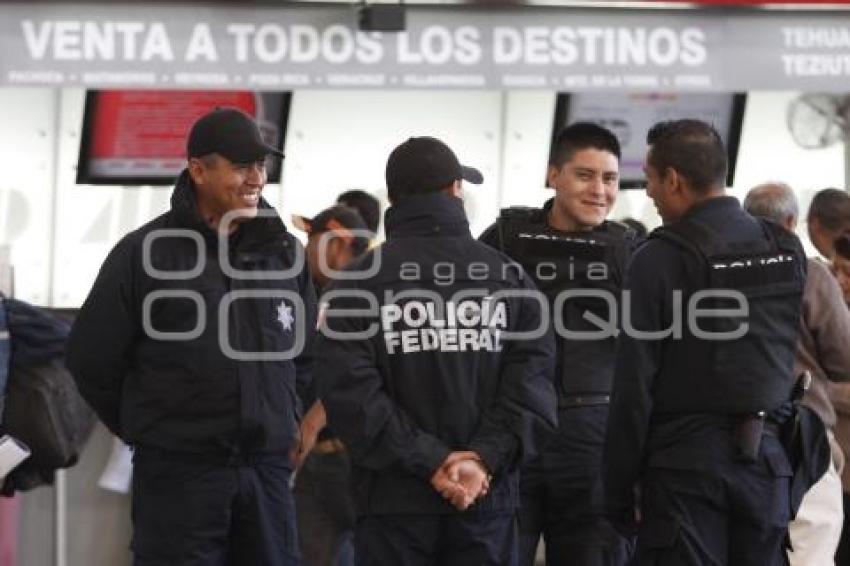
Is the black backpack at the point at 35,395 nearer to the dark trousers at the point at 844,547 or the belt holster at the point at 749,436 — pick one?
the belt holster at the point at 749,436

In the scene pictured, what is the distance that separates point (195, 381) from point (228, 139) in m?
0.80

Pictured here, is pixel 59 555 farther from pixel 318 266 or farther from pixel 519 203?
pixel 519 203

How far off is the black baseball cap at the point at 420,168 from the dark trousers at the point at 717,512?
3.60 feet

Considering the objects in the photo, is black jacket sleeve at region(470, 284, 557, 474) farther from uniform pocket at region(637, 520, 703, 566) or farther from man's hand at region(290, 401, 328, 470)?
man's hand at region(290, 401, 328, 470)

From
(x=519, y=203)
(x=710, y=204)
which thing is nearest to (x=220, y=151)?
(x=710, y=204)

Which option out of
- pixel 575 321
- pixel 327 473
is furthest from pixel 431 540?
pixel 327 473

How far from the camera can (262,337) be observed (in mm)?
5809

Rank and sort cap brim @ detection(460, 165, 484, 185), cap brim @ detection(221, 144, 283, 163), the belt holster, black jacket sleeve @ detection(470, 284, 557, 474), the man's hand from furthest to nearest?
the man's hand, cap brim @ detection(221, 144, 283, 163), cap brim @ detection(460, 165, 484, 185), the belt holster, black jacket sleeve @ detection(470, 284, 557, 474)

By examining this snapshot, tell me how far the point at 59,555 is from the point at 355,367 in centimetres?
406

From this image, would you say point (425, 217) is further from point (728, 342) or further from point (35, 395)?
point (35, 395)

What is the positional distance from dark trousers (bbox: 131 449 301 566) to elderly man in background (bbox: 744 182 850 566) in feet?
6.22

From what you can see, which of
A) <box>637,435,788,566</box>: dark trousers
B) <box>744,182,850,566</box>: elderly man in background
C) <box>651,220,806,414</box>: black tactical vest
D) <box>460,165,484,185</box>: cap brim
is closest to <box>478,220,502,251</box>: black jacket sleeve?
<box>460,165,484,185</box>: cap brim

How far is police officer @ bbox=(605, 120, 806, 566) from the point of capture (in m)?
5.47

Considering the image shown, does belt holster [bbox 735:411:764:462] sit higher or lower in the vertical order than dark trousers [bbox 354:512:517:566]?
higher
